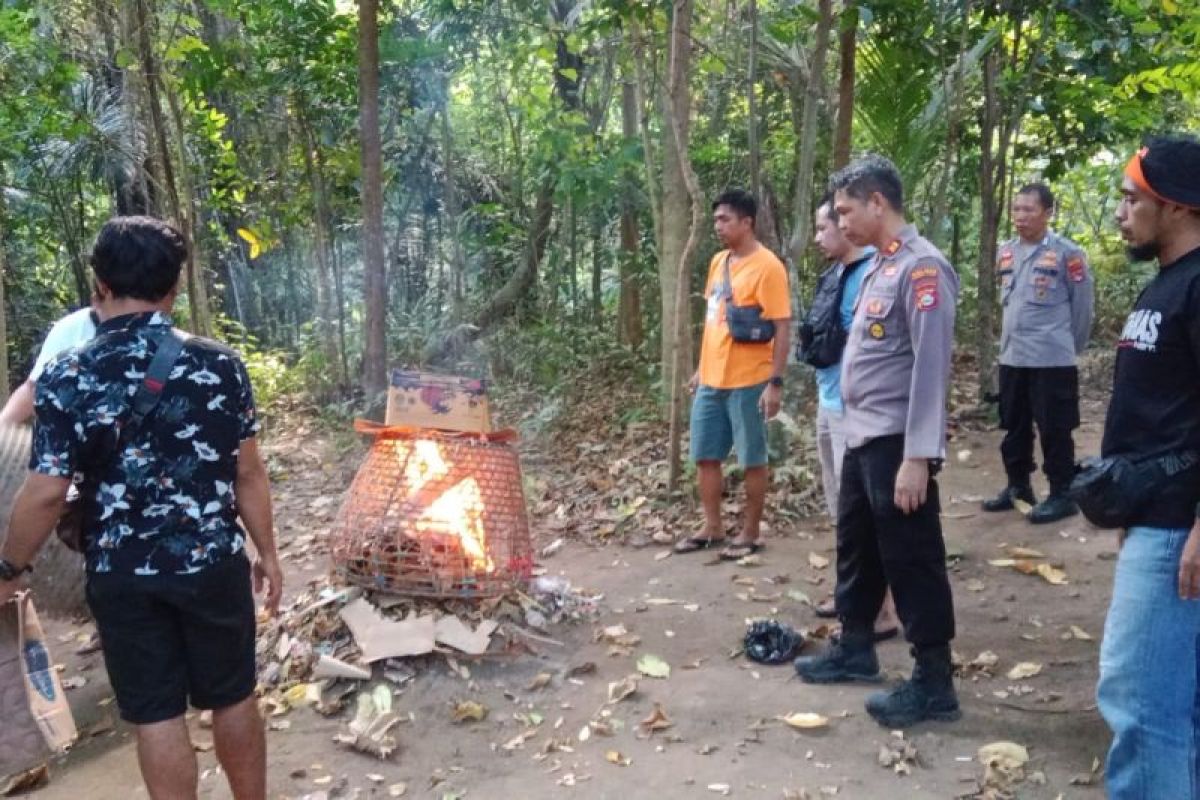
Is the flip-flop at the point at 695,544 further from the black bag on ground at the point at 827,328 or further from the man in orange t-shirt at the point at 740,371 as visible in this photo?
the black bag on ground at the point at 827,328

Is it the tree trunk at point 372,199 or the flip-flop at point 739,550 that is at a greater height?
the tree trunk at point 372,199

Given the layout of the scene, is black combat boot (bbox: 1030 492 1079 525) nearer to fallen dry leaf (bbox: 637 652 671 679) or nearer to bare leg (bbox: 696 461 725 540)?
bare leg (bbox: 696 461 725 540)

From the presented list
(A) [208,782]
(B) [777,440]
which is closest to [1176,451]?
(A) [208,782]

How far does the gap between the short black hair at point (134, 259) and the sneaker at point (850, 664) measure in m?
2.87

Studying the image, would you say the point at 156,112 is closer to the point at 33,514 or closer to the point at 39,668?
the point at 39,668

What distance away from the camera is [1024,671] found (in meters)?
4.03

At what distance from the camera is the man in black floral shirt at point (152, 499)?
103 inches

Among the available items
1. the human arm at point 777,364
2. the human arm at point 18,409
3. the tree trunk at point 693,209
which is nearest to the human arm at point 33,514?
the human arm at point 18,409

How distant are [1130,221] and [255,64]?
370 inches

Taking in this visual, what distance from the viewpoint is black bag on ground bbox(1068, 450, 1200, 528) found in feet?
8.01

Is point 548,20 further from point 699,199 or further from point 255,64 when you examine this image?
point 699,199

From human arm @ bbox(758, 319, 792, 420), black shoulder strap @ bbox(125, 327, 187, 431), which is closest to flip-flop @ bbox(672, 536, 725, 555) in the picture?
human arm @ bbox(758, 319, 792, 420)

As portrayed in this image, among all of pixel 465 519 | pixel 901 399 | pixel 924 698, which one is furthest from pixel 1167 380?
pixel 465 519

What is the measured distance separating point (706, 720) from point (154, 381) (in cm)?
239
